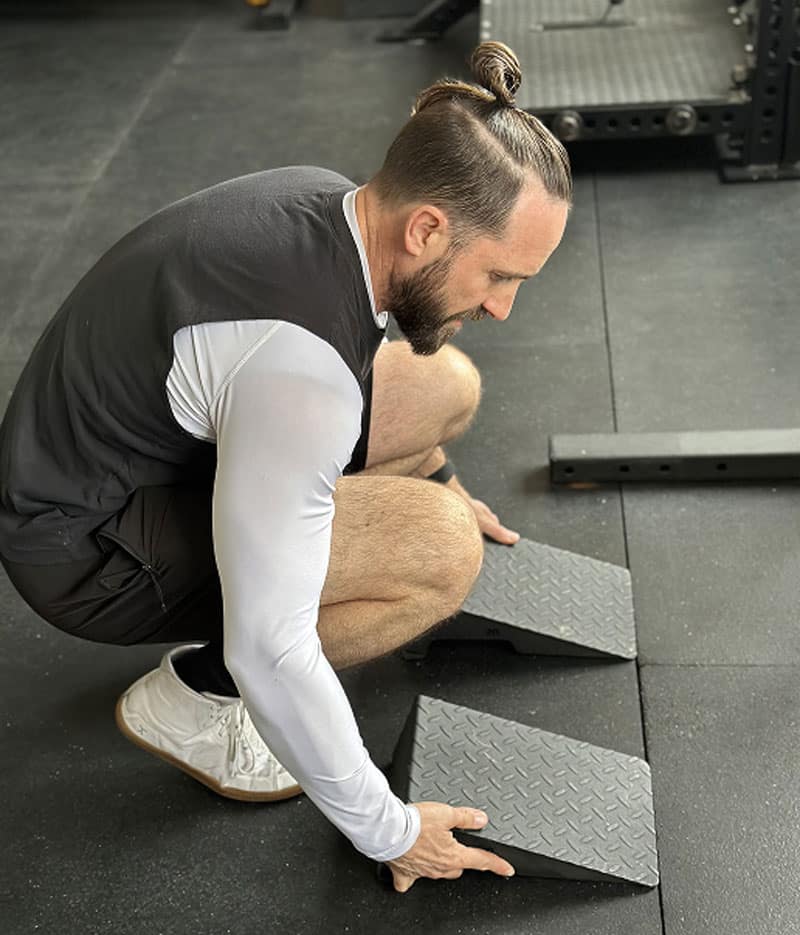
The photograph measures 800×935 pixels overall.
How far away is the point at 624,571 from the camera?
252cm

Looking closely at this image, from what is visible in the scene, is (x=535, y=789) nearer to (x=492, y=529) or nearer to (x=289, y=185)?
(x=492, y=529)

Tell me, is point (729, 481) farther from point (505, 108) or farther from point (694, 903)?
point (505, 108)

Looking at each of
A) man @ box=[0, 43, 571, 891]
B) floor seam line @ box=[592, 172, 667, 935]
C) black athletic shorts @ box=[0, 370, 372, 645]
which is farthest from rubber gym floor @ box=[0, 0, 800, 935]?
black athletic shorts @ box=[0, 370, 372, 645]

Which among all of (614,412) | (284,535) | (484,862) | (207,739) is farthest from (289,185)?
(614,412)

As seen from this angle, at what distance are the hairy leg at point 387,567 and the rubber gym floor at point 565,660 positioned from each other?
1.05ft

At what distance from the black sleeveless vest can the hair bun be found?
0.83ft

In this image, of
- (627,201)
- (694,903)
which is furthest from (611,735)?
(627,201)

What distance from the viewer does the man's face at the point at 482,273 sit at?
1.63 metres

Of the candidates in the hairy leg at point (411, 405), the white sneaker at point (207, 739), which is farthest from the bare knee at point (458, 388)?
the white sneaker at point (207, 739)

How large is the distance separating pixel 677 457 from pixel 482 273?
121 centimetres

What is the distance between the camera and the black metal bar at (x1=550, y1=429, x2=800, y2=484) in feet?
8.95

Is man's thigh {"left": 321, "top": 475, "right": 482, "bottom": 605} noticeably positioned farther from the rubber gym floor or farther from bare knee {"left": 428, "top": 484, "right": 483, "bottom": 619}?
the rubber gym floor

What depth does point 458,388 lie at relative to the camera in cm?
241

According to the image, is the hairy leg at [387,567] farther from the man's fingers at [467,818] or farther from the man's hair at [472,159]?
the man's hair at [472,159]
